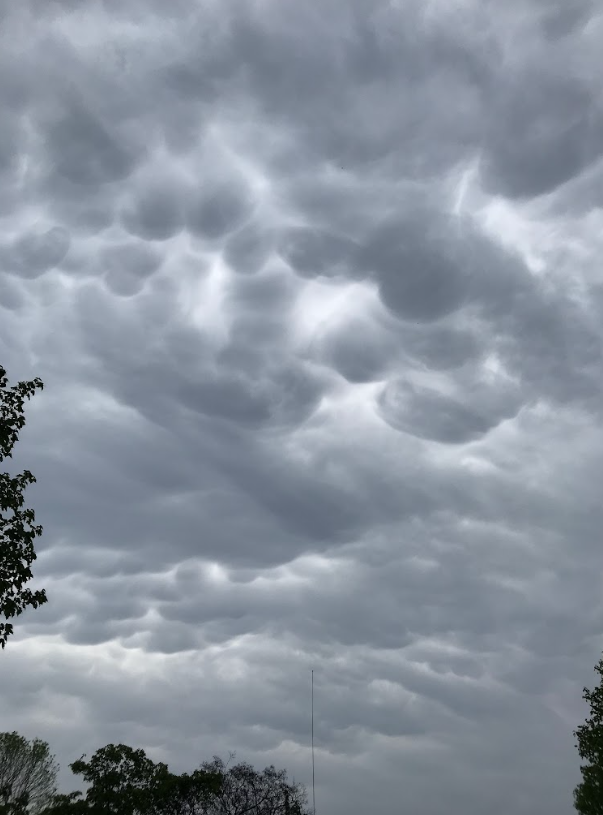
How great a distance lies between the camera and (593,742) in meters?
51.4

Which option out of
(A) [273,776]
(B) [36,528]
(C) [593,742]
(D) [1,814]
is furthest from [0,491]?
(A) [273,776]

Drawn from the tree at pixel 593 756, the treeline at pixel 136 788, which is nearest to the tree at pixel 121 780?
the treeline at pixel 136 788

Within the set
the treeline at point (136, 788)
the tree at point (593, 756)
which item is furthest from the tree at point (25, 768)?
the tree at point (593, 756)

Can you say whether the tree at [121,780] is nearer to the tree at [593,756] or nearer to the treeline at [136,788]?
the treeline at [136,788]

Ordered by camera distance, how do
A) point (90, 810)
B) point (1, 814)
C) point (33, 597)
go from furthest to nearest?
point (90, 810), point (1, 814), point (33, 597)

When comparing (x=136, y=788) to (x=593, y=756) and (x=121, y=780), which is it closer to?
(x=121, y=780)

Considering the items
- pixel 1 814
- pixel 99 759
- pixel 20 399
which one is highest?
pixel 20 399

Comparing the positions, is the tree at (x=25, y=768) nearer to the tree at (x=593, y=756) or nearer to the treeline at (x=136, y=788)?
the treeline at (x=136, y=788)

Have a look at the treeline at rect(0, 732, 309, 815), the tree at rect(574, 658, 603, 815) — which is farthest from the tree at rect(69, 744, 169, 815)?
the tree at rect(574, 658, 603, 815)

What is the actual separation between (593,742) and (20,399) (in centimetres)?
4734

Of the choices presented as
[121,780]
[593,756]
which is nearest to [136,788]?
[121,780]

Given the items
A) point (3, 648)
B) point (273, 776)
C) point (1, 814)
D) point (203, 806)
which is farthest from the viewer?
point (273, 776)

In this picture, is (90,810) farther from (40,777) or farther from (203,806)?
(40,777)

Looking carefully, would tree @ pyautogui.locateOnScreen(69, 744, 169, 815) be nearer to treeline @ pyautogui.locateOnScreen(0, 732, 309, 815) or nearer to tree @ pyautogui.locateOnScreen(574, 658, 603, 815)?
treeline @ pyautogui.locateOnScreen(0, 732, 309, 815)
